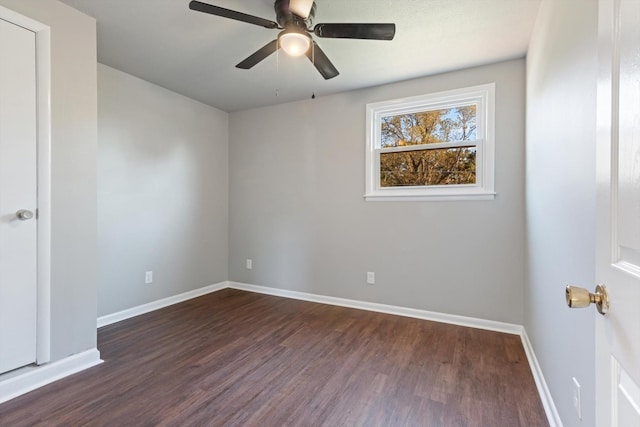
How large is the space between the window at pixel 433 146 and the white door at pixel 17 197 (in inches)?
107

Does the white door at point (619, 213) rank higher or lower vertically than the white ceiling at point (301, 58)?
lower

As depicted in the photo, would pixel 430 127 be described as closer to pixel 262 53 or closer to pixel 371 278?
pixel 371 278

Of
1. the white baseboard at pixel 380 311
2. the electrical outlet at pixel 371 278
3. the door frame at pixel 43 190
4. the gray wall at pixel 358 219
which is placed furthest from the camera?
the electrical outlet at pixel 371 278

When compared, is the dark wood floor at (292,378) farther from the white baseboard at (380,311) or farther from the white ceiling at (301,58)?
the white ceiling at (301,58)

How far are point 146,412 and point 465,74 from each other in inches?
140

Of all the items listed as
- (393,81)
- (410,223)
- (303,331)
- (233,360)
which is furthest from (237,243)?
(393,81)

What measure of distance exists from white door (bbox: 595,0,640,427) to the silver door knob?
2621 mm

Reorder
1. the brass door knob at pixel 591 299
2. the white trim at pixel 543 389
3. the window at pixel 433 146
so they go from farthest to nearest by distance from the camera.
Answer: the window at pixel 433 146 → the white trim at pixel 543 389 → the brass door knob at pixel 591 299

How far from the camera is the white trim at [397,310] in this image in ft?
8.86

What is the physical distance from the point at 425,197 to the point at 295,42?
74.8 inches

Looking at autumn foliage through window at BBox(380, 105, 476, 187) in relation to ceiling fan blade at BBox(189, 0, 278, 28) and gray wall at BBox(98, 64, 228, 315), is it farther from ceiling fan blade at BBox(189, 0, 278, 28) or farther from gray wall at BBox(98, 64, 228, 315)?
gray wall at BBox(98, 64, 228, 315)

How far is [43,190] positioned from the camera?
6.07 feet

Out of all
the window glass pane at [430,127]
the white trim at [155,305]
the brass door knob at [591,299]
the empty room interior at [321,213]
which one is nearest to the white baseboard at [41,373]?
the empty room interior at [321,213]

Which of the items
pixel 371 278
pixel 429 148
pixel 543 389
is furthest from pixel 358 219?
pixel 543 389
